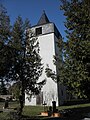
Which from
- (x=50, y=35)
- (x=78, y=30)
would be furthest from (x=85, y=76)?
(x=50, y=35)

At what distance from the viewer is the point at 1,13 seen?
15.5 metres

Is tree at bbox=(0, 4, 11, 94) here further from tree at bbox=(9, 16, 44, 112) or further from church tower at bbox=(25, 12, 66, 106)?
church tower at bbox=(25, 12, 66, 106)

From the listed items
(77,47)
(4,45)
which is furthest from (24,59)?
(77,47)

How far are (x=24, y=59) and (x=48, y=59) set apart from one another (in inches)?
800

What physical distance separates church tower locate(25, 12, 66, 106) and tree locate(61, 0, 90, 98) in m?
23.1

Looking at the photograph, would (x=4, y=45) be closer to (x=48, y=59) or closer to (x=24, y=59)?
(x=24, y=59)

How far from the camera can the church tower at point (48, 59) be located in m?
37.5

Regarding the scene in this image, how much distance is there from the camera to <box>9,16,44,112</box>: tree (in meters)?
18.5

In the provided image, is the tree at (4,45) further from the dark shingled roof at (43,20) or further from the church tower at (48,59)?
the dark shingled roof at (43,20)

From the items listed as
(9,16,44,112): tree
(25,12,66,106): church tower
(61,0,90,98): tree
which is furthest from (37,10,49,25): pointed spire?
(61,0,90,98): tree

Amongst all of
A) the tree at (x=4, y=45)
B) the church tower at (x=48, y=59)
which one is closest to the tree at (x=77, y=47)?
the tree at (x=4, y=45)

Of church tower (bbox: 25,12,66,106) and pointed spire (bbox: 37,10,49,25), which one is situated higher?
pointed spire (bbox: 37,10,49,25)

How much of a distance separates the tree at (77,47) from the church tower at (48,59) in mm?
23091

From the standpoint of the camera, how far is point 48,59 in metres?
39.0
